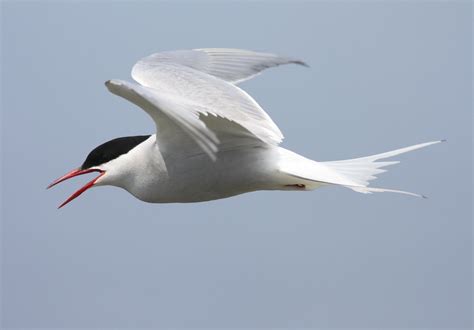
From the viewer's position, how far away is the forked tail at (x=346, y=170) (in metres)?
5.54

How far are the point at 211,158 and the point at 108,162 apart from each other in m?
0.82

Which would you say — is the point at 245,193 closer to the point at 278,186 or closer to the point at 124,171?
the point at 278,186

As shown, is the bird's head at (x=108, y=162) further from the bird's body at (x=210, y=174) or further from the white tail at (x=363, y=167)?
the white tail at (x=363, y=167)

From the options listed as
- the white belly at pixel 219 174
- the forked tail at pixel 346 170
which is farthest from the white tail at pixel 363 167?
the white belly at pixel 219 174

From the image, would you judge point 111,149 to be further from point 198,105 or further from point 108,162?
point 198,105

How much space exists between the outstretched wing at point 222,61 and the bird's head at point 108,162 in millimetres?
506

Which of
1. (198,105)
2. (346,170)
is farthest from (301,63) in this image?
(198,105)

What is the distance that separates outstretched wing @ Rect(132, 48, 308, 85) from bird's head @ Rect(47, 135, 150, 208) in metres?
0.51

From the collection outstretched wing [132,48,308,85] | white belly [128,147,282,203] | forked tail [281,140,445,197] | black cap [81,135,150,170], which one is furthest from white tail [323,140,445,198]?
black cap [81,135,150,170]

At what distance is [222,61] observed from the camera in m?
6.70

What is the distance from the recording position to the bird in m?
5.44

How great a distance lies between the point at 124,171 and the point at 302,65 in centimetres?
130

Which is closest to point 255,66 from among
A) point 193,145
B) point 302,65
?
point 302,65

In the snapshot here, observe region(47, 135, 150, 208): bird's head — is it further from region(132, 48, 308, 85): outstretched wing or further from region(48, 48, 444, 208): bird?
region(132, 48, 308, 85): outstretched wing
